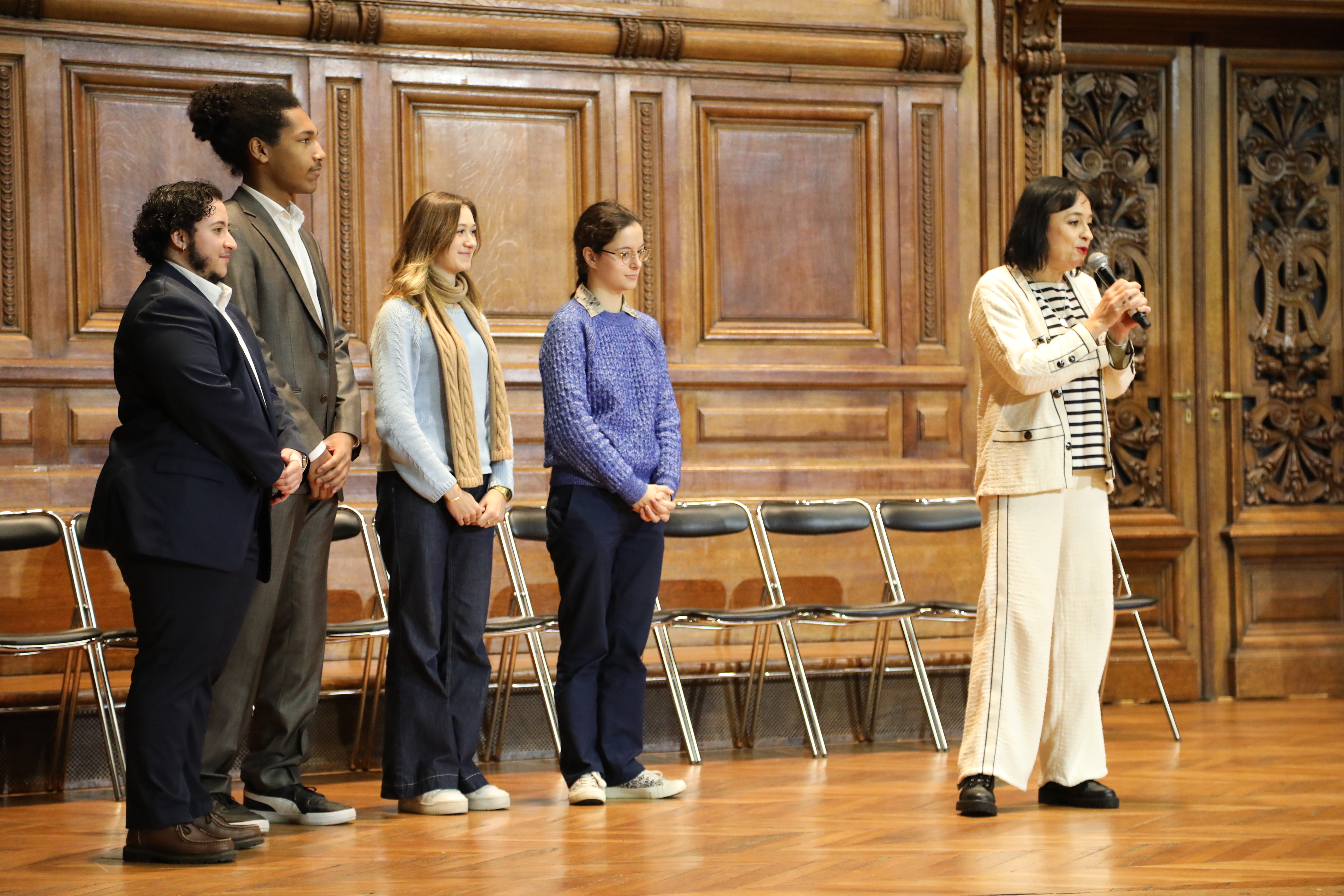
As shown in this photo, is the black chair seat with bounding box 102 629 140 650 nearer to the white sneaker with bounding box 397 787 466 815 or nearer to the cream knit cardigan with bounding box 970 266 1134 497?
the white sneaker with bounding box 397 787 466 815

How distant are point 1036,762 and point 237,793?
242 cm

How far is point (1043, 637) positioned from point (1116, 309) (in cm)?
83

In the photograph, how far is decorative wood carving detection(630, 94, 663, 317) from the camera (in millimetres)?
6160

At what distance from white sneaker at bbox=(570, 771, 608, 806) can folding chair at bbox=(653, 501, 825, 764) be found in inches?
36.0

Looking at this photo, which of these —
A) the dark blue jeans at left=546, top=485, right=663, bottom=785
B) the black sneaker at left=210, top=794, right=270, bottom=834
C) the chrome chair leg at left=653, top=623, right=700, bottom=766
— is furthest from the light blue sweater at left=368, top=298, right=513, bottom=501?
the chrome chair leg at left=653, top=623, right=700, bottom=766

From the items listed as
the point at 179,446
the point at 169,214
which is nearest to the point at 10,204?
the point at 169,214

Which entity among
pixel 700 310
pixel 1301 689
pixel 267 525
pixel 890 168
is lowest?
pixel 1301 689

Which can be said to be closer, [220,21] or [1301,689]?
[220,21]

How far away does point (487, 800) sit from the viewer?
4.02 meters

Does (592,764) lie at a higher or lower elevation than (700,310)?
lower

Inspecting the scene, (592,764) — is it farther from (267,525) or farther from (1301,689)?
(1301,689)

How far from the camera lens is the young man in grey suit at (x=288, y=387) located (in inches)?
151

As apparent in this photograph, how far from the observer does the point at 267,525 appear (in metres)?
3.51

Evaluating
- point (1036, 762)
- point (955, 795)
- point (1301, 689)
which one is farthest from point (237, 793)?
point (1301, 689)
